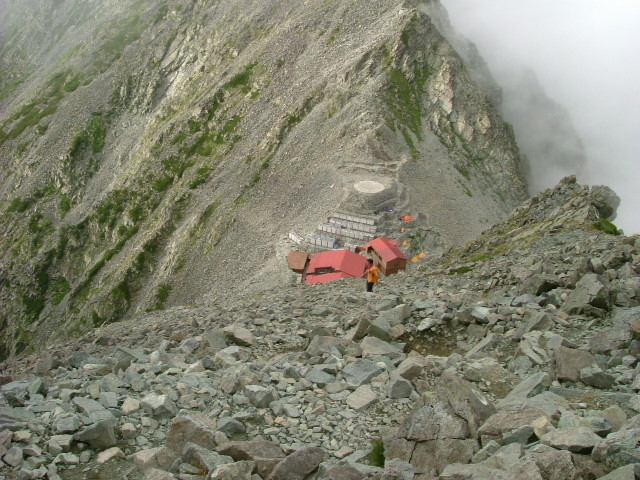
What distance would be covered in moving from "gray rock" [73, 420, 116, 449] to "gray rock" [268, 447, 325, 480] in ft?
12.9

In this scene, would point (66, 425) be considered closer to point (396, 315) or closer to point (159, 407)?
point (159, 407)

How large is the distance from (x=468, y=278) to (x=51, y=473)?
23380 mm

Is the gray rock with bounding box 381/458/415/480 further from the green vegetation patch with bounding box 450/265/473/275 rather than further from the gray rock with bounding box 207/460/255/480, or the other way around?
the green vegetation patch with bounding box 450/265/473/275

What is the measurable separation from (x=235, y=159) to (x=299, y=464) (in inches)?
3361

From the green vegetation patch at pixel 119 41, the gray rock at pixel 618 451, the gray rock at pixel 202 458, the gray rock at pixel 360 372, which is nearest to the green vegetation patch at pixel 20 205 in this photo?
the green vegetation patch at pixel 119 41

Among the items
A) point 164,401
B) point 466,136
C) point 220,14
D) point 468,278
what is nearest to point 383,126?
point 466,136

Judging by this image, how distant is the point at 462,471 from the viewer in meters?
11.2

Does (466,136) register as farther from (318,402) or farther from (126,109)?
(318,402)

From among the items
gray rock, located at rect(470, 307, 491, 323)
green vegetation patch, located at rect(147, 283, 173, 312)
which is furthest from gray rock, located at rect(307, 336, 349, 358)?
green vegetation patch, located at rect(147, 283, 173, 312)

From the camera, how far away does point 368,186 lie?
76250 mm

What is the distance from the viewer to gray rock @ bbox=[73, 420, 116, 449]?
13.4 meters

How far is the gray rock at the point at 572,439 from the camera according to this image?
10820 millimetres

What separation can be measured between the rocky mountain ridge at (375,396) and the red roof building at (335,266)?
32.0 m

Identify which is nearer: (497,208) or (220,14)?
(497,208)
